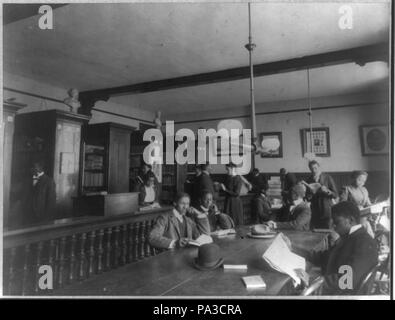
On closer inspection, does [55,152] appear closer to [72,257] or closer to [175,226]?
[72,257]

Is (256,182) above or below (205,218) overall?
above

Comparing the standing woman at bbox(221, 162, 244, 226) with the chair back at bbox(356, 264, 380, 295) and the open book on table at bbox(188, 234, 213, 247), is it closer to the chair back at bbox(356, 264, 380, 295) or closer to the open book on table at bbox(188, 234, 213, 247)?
the open book on table at bbox(188, 234, 213, 247)

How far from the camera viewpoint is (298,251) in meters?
2.21

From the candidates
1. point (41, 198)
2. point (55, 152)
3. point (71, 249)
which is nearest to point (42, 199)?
point (41, 198)

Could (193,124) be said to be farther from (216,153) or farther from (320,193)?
(320,193)

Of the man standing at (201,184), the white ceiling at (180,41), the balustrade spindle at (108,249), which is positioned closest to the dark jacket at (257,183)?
the man standing at (201,184)

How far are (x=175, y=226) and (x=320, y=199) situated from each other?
1.95 meters

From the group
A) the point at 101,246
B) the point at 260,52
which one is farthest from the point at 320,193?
the point at 101,246

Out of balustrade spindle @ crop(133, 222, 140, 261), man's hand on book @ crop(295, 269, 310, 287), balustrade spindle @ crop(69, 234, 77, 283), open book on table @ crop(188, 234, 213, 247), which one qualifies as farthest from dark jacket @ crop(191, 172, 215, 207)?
man's hand on book @ crop(295, 269, 310, 287)

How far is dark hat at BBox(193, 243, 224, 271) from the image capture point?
5.79 ft

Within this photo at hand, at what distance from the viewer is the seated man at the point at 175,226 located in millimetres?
2420

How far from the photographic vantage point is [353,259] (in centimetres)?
184

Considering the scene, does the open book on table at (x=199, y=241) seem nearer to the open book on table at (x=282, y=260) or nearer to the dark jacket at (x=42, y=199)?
the open book on table at (x=282, y=260)

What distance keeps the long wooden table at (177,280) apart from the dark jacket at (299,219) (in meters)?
1.12
